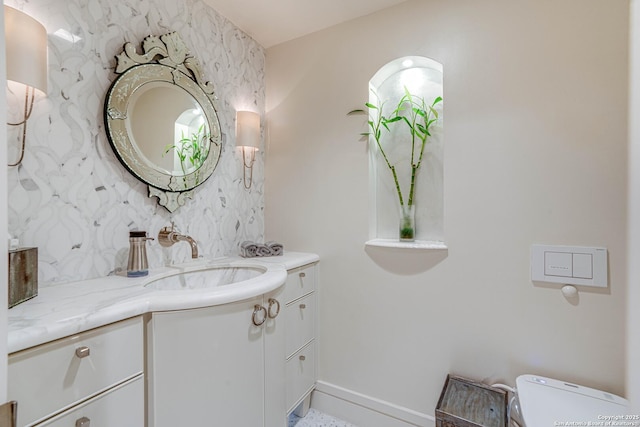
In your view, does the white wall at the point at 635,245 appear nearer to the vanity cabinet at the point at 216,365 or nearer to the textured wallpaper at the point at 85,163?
the vanity cabinet at the point at 216,365

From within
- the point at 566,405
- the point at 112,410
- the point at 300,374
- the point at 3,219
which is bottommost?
the point at 300,374

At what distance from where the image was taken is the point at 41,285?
102 centimetres

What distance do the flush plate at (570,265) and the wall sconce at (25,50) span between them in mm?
1993

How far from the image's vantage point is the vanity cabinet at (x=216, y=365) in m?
0.91

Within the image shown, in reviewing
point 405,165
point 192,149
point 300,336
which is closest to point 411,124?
point 405,165

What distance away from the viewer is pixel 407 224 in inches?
64.7

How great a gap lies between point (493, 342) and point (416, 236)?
63cm

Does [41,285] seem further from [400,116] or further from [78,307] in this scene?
[400,116]

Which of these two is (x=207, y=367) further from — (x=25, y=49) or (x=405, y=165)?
(x=405, y=165)

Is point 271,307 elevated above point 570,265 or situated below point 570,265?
below

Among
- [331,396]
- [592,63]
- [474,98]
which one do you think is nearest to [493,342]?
[331,396]

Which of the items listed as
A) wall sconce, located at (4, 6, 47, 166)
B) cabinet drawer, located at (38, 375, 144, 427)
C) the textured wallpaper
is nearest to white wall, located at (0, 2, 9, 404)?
cabinet drawer, located at (38, 375, 144, 427)

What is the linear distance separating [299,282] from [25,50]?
1401 millimetres

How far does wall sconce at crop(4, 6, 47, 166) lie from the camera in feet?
2.86
